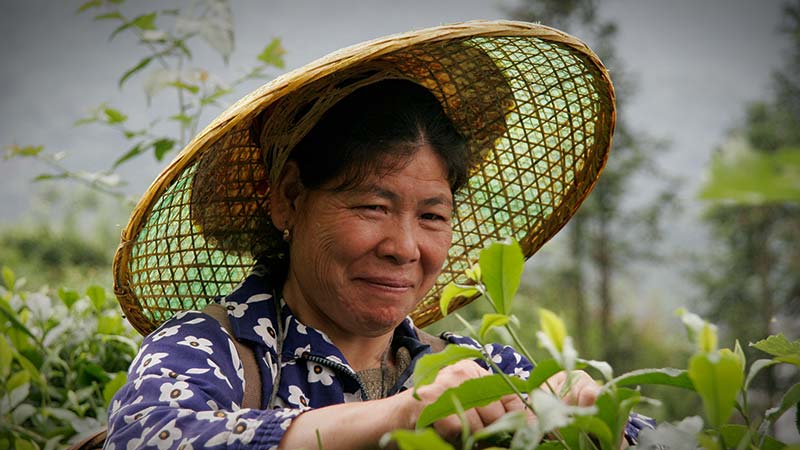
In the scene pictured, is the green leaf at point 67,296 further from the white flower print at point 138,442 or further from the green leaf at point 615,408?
the green leaf at point 615,408

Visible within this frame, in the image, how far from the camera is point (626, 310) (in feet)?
22.6

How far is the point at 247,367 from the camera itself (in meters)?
1.01

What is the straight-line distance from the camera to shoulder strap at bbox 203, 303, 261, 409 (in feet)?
3.24

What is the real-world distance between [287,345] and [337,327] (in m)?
0.10

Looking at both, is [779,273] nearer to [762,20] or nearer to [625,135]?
[625,135]

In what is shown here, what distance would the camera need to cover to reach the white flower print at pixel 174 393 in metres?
0.79

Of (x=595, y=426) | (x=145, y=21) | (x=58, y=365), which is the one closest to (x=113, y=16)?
(x=145, y=21)

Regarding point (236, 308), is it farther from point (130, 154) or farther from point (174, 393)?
point (130, 154)

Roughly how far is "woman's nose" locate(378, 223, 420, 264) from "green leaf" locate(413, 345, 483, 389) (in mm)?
565

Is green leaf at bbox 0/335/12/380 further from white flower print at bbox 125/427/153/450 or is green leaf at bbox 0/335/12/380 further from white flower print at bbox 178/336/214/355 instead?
white flower print at bbox 125/427/153/450

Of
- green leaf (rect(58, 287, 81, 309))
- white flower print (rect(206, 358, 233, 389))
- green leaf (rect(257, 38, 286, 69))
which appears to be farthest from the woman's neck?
green leaf (rect(257, 38, 286, 69))

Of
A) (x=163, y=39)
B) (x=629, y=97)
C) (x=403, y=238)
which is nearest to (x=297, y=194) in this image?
(x=403, y=238)

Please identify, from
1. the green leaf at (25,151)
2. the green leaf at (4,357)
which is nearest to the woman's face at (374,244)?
the green leaf at (4,357)

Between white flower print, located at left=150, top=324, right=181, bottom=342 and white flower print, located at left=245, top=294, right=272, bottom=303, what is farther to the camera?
white flower print, located at left=245, top=294, right=272, bottom=303
